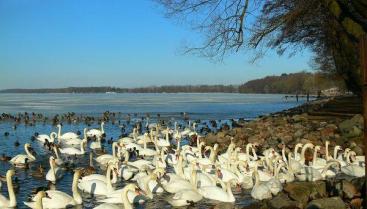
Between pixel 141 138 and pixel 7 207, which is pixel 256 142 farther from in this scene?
pixel 7 207

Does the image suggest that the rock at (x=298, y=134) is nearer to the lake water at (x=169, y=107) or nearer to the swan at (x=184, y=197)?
the swan at (x=184, y=197)

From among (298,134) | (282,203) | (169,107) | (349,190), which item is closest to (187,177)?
(282,203)

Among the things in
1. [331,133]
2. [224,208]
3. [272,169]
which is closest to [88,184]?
[224,208]

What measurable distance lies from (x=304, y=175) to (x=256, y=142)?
698 centimetres

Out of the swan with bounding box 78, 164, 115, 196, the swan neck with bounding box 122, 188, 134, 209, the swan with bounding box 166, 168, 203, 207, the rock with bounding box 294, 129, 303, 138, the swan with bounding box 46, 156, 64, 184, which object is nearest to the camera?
the swan neck with bounding box 122, 188, 134, 209

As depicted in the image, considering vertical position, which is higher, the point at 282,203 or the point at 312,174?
the point at 282,203

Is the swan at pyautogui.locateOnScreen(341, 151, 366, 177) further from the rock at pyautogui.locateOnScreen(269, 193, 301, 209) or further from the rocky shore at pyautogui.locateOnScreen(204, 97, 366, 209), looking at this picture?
the rock at pyautogui.locateOnScreen(269, 193, 301, 209)

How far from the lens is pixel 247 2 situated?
51.8 ft

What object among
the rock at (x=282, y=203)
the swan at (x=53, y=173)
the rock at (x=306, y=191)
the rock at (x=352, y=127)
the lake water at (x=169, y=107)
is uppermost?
the rock at (x=352, y=127)

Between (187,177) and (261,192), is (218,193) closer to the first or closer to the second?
(261,192)

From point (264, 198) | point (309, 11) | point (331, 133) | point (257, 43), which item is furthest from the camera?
point (331, 133)

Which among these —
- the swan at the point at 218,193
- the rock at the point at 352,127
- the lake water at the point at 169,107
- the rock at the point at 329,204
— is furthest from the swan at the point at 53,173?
the lake water at the point at 169,107

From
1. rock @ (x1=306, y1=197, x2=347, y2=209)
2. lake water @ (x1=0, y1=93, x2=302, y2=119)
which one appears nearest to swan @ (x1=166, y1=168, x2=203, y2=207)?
rock @ (x1=306, y1=197, x2=347, y2=209)

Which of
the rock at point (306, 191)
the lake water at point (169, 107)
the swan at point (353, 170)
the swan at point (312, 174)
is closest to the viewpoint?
the rock at point (306, 191)
